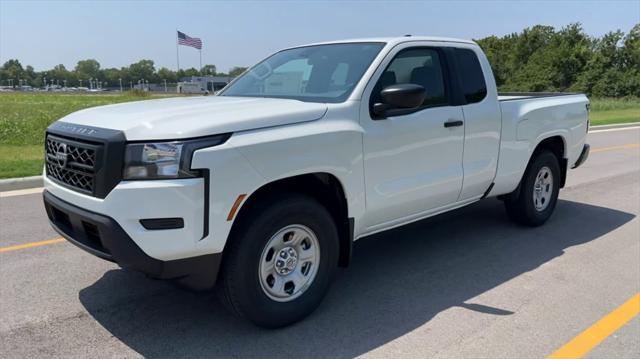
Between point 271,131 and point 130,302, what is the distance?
1.76 meters

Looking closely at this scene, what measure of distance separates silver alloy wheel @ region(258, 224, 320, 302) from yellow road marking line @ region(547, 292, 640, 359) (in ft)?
5.36

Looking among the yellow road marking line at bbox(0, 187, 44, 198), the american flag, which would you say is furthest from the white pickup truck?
the american flag

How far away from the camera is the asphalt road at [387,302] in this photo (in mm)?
3436

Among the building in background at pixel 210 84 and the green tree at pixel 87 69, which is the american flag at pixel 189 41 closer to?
the building in background at pixel 210 84

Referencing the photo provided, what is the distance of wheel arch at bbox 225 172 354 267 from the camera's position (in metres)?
3.42

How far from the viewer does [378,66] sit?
4.15m

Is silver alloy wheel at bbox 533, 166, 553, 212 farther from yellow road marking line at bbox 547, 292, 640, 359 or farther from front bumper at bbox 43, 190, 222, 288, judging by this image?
front bumper at bbox 43, 190, 222, 288

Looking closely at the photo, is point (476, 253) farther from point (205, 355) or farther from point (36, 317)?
point (36, 317)

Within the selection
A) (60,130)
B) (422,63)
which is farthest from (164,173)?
(422,63)

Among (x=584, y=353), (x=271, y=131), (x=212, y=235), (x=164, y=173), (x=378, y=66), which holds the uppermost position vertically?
(x=378, y=66)

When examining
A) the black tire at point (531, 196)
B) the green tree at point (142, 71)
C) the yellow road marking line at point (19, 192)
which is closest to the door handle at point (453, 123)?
the black tire at point (531, 196)

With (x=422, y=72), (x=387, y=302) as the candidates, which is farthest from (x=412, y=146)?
(x=387, y=302)

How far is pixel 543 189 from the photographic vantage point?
20.7ft

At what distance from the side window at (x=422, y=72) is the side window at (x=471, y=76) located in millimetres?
282
